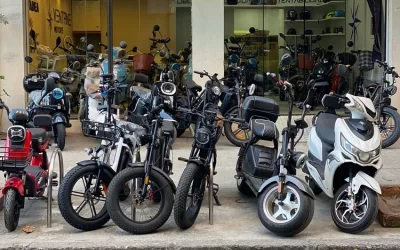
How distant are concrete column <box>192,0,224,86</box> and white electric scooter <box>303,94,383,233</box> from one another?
568 cm

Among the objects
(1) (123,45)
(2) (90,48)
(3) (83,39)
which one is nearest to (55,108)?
(2) (90,48)

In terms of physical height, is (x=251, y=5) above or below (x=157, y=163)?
above

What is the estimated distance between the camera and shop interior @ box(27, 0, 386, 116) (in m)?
12.2

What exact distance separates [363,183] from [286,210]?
74cm

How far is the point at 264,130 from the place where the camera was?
5.93 metres

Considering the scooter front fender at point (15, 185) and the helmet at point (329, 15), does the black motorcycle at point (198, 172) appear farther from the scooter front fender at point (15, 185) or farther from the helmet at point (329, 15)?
the helmet at point (329, 15)

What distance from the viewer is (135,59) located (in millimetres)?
12484

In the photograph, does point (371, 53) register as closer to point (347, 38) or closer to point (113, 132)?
point (347, 38)

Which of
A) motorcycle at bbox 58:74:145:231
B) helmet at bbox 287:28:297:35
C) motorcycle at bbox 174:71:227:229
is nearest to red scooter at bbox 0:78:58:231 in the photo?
motorcycle at bbox 58:74:145:231

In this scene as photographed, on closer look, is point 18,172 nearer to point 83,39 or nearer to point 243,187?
point 243,187

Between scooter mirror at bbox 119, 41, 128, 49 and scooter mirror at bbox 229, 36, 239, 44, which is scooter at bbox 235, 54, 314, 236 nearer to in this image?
scooter mirror at bbox 229, 36, 239, 44

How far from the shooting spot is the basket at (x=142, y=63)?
1222 cm

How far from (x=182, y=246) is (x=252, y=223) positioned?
0.98m

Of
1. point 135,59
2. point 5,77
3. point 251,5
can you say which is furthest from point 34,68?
point 251,5
